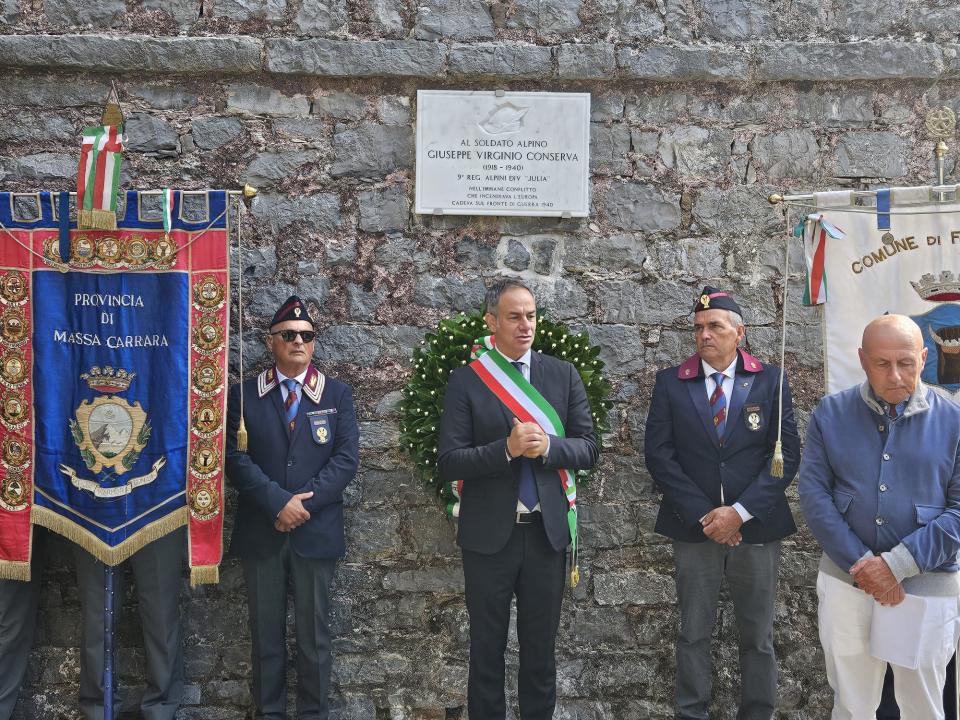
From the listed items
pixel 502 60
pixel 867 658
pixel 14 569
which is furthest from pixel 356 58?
pixel 867 658

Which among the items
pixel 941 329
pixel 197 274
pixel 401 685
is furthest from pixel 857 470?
pixel 197 274

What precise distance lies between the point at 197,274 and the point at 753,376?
2410 millimetres

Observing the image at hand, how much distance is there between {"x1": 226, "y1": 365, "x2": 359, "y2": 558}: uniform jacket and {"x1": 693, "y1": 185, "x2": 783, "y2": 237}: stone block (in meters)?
1.95

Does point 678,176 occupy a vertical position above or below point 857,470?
above

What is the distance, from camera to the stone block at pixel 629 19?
488cm

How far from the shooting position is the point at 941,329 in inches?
176

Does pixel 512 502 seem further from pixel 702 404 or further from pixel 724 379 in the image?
pixel 724 379

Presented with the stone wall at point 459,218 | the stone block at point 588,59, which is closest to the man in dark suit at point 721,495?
the stone wall at point 459,218

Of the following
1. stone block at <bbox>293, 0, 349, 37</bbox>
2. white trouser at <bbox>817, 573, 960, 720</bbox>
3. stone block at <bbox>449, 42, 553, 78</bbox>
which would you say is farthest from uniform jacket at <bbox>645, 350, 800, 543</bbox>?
stone block at <bbox>293, 0, 349, 37</bbox>

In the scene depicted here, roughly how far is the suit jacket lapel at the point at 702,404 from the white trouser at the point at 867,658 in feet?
2.52

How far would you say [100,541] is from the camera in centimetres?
419

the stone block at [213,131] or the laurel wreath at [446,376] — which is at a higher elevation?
the stone block at [213,131]

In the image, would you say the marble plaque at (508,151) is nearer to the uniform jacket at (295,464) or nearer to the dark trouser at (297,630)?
the uniform jacket at (295,464)

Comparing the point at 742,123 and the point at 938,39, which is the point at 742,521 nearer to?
the point at 742,123
